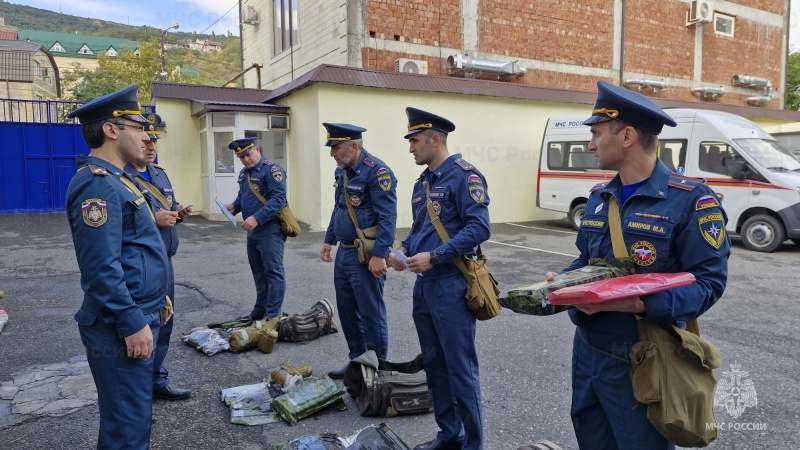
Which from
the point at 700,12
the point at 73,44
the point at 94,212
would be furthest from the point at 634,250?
the point at 73,44

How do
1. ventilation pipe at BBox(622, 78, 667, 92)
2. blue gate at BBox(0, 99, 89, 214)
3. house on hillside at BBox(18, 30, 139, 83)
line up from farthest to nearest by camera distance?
house on hillside at BBox(18, 30, 139, 83)
ventilation pipe at BBox(622, 78, 667, 92)
blue gate at BBox(0, 99, 89, 214)

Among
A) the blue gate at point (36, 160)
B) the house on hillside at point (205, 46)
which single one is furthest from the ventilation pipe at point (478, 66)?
the house on hillside at point (205, 46)

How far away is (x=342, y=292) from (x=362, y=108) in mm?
9597

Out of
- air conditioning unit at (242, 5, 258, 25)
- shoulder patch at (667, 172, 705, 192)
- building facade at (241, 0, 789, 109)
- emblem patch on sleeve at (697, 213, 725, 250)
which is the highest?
air conditioning unit at (242, 5, 258, 25)

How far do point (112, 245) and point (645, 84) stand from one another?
20393 mm

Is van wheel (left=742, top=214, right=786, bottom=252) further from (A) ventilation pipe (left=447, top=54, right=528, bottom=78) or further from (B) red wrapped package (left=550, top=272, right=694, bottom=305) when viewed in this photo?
(B) red wrapped package (left=550, top=272, right=694, bottom=305)

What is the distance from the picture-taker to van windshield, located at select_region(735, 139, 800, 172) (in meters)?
10.8

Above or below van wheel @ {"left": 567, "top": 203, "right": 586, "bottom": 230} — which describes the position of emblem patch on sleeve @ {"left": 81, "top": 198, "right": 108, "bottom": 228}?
above

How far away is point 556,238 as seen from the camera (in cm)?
1273

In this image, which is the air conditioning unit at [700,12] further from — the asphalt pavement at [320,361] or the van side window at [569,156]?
the asphalt pavement at [320,361]

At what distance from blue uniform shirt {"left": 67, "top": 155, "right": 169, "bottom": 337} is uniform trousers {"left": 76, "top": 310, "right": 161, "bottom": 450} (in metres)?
0.08

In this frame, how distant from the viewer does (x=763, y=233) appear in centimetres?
1062

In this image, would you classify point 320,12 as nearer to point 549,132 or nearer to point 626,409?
point 549,132

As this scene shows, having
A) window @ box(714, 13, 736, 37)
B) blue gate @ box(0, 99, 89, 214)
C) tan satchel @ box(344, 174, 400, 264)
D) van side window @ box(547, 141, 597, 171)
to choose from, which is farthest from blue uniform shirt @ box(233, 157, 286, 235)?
window @ box(714, 13, 736, 37)
